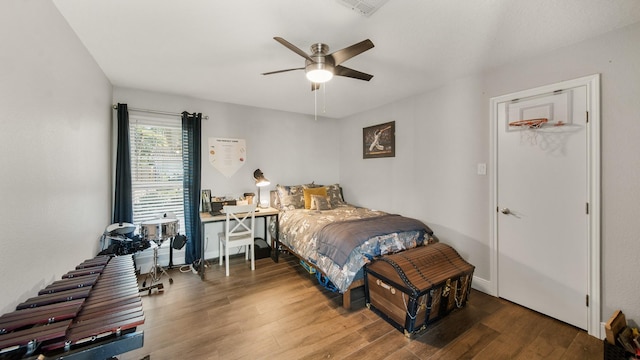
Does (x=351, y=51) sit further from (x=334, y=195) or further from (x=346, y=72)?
(x=334, y=195)

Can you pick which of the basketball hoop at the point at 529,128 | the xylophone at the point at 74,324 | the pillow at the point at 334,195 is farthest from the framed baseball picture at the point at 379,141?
the xylophone at the point at 74,324

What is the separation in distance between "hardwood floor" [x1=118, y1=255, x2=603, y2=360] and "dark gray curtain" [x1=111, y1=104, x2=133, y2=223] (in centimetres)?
111

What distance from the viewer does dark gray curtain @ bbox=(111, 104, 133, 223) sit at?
2.98m

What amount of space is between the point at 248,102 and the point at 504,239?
154 inches

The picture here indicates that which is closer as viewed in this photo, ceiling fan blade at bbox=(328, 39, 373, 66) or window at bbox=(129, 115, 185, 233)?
ceiling fan blade at bbox=(328, 39, 373, 66)

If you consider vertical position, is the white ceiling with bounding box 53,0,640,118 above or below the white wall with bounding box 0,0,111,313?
above

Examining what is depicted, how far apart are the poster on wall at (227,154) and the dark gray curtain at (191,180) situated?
26 cm

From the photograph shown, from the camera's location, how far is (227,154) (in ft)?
12.6

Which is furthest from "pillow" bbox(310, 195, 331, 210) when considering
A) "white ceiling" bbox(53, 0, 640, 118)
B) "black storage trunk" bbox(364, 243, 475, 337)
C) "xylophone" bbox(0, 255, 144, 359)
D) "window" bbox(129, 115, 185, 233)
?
"xylophone" bbox(0, 255, 144, 359)

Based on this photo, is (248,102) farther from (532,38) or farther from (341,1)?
(532,38)

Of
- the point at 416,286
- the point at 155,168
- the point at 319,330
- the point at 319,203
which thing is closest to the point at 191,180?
the point at 155,168

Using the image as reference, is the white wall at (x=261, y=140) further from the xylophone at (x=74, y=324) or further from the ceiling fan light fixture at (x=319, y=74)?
the xylophone at (x=74, y=324)

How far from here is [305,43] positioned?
2.06 m

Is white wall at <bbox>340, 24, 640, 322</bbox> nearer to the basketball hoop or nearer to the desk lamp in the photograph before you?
the basketball hoop
